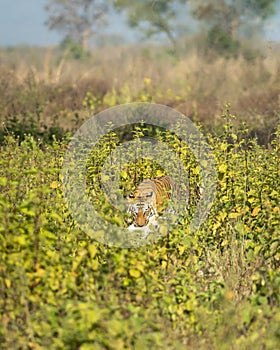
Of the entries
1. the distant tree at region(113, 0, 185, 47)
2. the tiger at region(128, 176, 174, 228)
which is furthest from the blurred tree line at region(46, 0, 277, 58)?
the tiger at region(128, 176, 174, 228)

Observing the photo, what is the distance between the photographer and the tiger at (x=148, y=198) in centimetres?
583

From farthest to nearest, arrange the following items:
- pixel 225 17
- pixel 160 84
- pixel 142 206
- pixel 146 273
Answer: pixel 225 17 → pixel 160 84 → pixel 142 206 → pixel 146 273

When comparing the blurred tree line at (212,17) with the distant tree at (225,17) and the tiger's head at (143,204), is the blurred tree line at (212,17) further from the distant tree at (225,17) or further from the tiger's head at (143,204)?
the tiger's head at (143,204)

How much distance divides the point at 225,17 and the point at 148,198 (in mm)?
15315

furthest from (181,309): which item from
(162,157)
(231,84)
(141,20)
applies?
(141,20)

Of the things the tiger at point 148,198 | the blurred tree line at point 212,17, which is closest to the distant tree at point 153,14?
the blurred tree line at point 212,17

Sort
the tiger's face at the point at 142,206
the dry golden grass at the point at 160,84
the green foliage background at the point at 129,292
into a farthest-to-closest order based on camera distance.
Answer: the dry golden grass at the point at 160,84, the tiger's face at the point at 142,206, the green foliage background at the point at 129,292

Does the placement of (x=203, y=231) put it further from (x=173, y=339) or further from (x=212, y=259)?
(x=173, y=339)

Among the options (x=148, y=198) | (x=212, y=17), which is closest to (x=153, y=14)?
(x=212, y=17)

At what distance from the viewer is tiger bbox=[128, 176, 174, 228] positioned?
230 inches

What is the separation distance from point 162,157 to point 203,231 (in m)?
1.26

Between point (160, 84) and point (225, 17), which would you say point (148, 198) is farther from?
point (225, 17)

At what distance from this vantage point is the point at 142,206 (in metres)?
5.95

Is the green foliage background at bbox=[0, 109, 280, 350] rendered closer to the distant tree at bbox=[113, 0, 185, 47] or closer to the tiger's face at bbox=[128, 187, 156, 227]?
the tiger's face at bbox=[128, 187, 156, 227]
